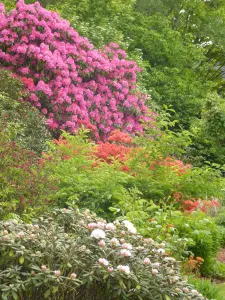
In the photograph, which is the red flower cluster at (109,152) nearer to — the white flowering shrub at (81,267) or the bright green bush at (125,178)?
the bright green bush at (125,178)

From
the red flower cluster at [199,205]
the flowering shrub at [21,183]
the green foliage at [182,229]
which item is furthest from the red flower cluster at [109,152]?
the flowering shrub at [21,183]

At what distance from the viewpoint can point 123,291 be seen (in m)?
5.00

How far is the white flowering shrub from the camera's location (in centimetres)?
488

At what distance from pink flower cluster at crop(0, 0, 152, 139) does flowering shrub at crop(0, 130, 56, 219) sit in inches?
288

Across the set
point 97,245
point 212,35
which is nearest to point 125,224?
point 97,245

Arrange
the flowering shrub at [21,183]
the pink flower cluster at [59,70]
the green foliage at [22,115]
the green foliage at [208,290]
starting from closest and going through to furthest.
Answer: the green foliage at [208,290], the flowering shrub at [21,183], the green foliage at [22,115], the pink flower cluster at [59,70]

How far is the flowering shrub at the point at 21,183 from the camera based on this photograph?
7793 millimetres

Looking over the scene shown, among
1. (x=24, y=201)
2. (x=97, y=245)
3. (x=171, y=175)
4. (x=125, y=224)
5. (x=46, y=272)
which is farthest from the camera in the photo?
(x=171, y=175)

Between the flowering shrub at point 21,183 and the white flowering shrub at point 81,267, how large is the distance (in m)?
2.26

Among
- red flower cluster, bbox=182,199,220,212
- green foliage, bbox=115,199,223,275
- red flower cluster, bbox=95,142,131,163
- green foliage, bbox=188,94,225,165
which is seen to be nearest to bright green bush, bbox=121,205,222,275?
green foliage, bbox=115,199,223,275

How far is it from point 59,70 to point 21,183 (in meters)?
8.50

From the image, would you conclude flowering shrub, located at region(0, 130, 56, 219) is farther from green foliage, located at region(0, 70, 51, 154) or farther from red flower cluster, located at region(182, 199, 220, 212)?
green foliage, located at region(0, 70, 51, 154)

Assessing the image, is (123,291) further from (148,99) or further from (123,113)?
(148,99)

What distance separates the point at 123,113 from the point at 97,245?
1348 centimetres
